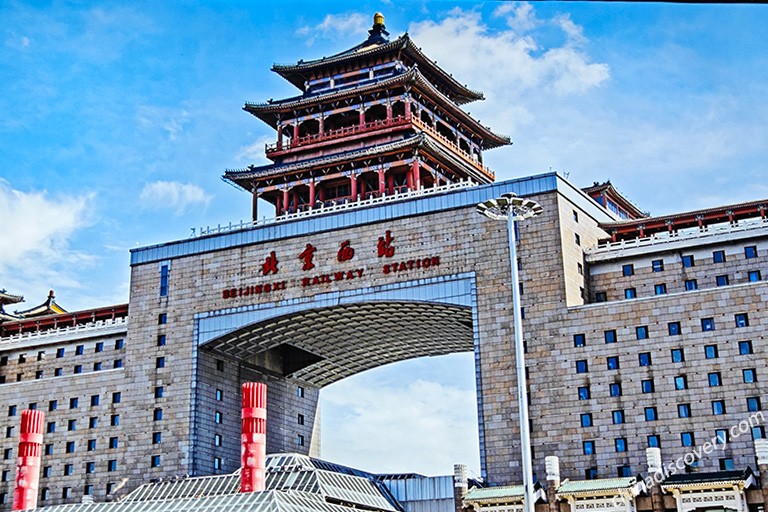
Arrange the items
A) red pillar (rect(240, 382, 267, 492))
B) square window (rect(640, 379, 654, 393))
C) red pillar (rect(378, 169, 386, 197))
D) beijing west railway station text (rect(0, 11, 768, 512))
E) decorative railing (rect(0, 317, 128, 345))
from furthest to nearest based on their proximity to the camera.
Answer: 1. red pillar (rect(378, 169, 386, 197))
2. decorative railing (rect(0, 317, 128, 345))
3. red pillar (rect(240, 382, 267, 492))
4. square window (rect(640, 379, 654, 393))
5. beijing west railway station text (rect(0, 11, 768, 512))

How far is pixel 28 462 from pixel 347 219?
77.5 ft

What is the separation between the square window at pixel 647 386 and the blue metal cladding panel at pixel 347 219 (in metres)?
11.9

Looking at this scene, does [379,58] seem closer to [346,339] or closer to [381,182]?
[381,182]

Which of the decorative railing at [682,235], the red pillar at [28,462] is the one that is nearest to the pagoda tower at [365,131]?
the decorative railing at [682,235]

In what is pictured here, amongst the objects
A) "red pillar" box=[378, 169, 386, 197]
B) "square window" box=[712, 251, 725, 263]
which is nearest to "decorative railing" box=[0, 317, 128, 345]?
"red pillar" box=[378, 169, 386, 197]

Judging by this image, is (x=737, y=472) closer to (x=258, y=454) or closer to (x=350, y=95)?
(x=258, y=454)

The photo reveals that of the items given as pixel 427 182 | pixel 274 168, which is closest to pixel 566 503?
pixel 427 182

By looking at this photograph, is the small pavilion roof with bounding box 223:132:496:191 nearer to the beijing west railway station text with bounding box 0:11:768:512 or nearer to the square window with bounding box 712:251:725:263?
the beijing west railway station text with bounding box 0:11:768:512

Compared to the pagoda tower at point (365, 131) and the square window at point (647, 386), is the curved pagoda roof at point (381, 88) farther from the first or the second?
the square window at point (647, 386)

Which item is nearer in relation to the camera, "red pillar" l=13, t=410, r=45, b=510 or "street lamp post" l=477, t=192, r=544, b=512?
"street lamp post" l=477, t=192, r=544, b=512

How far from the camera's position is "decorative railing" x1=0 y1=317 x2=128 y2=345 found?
68.2 metres

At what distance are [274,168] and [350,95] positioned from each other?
812 cm

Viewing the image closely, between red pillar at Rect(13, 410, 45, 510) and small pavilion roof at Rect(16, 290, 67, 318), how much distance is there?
22.2m

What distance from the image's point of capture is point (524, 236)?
178ft
